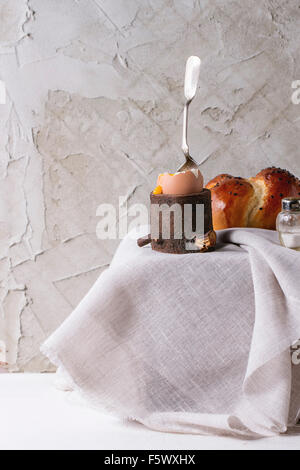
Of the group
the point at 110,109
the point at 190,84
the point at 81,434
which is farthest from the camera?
the point at 110,109

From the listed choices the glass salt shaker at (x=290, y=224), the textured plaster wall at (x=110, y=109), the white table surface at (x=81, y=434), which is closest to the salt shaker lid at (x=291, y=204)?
the glass salt shaker at (x=290, y=224)

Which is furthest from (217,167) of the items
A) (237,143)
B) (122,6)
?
(122,6)

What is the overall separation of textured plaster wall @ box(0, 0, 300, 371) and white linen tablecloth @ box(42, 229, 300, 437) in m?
0.56

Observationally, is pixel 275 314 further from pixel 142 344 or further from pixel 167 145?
pixel 167 145

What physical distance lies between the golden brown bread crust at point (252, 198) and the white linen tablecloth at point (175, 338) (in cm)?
12

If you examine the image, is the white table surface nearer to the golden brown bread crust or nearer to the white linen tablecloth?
the white linen tablecloth

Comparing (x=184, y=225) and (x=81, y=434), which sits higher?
(x=184, y=225)

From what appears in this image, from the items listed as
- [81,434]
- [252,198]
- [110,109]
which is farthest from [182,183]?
[110,109]

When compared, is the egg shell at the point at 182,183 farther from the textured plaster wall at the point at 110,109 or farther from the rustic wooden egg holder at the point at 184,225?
the textured plaster wall at the point at 110,109

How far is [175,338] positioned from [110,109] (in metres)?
0.68

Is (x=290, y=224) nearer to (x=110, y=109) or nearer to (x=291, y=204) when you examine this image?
(x=291, y=204)

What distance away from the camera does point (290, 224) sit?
0.73m

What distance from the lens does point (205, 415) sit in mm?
662

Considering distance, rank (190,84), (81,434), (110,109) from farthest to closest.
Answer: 1. (110,109)
2. (190,84)
3. (81,434)
